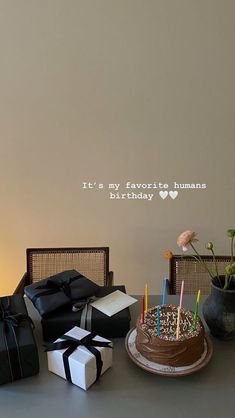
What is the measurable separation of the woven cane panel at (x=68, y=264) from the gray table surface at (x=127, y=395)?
A: 762mm

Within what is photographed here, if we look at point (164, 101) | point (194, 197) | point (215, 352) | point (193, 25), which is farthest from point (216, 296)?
point (193, 25)

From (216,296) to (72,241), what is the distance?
1.26 metres

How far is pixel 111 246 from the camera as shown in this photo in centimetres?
220

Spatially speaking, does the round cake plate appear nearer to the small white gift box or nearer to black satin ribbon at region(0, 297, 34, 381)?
the small white gift box

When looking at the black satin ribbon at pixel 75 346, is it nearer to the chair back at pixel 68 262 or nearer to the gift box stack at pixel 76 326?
the gift box stack at pixel 76 326

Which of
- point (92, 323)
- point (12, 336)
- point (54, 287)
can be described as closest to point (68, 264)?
point (54, 287)

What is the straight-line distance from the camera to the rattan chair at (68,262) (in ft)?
5.68

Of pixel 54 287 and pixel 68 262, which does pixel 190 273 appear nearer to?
pixel 68 262

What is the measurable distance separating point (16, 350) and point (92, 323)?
261 mm

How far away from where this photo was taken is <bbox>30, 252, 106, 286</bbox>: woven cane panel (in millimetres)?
1741

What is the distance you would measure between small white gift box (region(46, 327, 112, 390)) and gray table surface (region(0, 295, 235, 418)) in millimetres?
25

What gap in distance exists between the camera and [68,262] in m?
1.77

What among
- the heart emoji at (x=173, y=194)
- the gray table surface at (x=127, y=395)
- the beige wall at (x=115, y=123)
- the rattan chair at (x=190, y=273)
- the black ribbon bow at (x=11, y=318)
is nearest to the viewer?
the gray table surface at (x=127, y=395)

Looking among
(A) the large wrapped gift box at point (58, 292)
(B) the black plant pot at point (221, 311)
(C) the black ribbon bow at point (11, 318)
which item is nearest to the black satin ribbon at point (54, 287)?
(A) the large wrapped gift box at point (58, 292)
